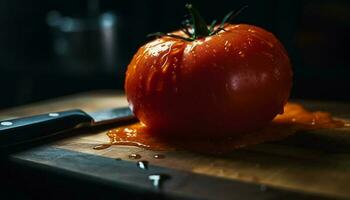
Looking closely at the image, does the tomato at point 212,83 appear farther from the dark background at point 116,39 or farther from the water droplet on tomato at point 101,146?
the dark background at point 116,39

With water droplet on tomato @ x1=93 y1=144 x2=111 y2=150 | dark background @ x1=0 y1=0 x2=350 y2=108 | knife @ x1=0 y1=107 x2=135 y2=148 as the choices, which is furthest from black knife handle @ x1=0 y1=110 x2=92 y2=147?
dark background @ x1=0 y1=0 x2=350 y2=108

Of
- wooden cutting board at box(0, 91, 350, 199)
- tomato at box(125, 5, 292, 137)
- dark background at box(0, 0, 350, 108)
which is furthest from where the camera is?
dark background at box(0, 0, 350, 108)

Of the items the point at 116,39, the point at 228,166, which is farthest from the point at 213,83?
the point at 116,39

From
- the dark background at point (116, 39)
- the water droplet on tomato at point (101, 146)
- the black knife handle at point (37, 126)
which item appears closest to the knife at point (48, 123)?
the black knife handle at point (37, 126)

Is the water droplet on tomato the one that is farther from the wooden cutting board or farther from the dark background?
the dark background

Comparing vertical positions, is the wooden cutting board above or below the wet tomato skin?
below

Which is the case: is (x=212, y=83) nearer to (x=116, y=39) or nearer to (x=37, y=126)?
(x=37, y=126)
